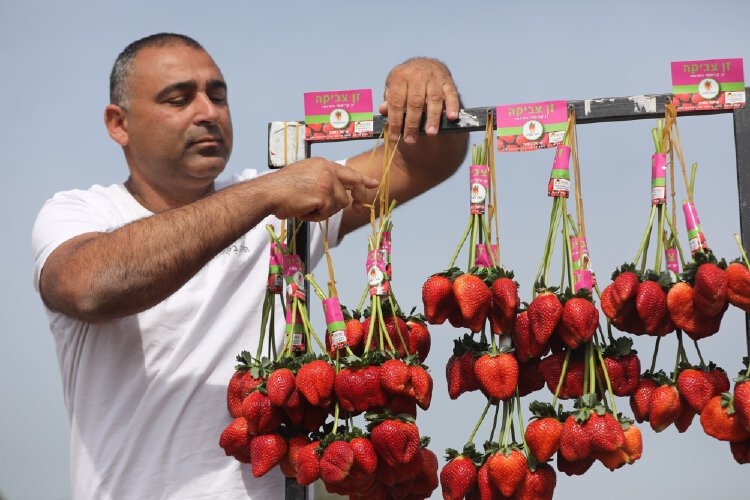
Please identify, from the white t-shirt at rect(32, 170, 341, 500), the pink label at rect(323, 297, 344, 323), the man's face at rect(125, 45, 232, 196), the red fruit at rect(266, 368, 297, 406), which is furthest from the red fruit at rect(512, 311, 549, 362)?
the man's face at rect(125, 45, 232, 196)

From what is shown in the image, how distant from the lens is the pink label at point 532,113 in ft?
6.46

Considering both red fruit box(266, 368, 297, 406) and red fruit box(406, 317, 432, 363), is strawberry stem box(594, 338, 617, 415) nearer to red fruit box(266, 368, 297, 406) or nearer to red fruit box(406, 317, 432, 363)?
red fruit box(406, 317, 432, 363)

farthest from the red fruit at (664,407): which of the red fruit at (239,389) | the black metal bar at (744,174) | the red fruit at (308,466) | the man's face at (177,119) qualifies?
the man's face at (177,119)

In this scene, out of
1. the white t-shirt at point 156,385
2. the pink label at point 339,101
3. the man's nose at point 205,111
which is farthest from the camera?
the man's nose at point 205,111

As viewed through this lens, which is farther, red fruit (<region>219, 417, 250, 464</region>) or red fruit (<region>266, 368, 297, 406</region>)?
red fruit (<region>219, 417, 250, 464</region>)

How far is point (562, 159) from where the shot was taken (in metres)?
1.93

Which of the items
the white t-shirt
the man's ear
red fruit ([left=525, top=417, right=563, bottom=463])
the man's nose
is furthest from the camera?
the man's ear

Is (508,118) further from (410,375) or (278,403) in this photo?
(278,403)

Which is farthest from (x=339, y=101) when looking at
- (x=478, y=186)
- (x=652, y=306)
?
(x=652, y=306)

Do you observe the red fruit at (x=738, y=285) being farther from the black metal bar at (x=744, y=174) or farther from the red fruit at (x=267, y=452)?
the red fruit at (x=267, y=452)

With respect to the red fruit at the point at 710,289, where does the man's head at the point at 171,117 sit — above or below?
above

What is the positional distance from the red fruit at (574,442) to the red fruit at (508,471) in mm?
86

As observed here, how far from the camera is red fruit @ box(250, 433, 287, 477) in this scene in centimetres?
192

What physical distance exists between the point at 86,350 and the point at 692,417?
56.9 inches
